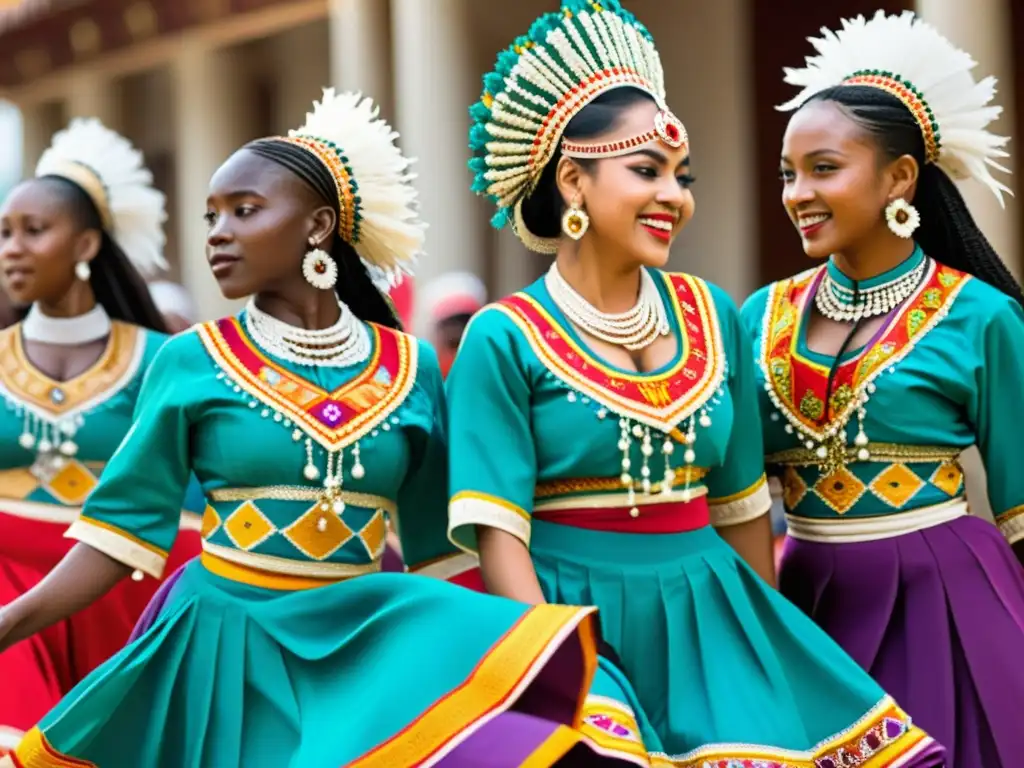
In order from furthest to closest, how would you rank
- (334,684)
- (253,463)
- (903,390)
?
(903,390), (253,463), (334,684)

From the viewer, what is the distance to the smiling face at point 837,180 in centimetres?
423

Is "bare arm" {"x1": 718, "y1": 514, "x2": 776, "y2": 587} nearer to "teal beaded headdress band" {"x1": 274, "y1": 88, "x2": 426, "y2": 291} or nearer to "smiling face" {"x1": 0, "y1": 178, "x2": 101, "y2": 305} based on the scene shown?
"teal beaded headdress band" {"x1": 274, "y1": 88, "x2": 426, "y2": 291}

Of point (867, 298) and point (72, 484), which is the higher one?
point (867, 298)

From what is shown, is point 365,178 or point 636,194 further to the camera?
point 365,178

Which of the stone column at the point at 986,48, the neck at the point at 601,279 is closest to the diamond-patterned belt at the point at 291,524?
the neck at the point at 601,279

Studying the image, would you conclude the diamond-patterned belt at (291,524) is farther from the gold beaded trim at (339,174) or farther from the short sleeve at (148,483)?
the gold beaded trim at (339,174)

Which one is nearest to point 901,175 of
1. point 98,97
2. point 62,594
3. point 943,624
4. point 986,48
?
point 943,624

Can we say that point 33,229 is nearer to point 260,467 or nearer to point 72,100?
point 260,467

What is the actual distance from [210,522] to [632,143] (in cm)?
127

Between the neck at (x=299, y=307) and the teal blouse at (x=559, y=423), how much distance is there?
36cm

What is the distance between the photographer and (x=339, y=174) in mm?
4086

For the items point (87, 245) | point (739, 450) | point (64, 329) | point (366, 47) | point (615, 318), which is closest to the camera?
point (615, 318)

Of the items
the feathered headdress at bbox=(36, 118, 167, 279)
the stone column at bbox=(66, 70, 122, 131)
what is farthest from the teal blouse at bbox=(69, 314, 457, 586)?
the stone column at bbox=(66, 70, 122, 131)

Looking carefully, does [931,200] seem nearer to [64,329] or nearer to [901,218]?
[901,218]
